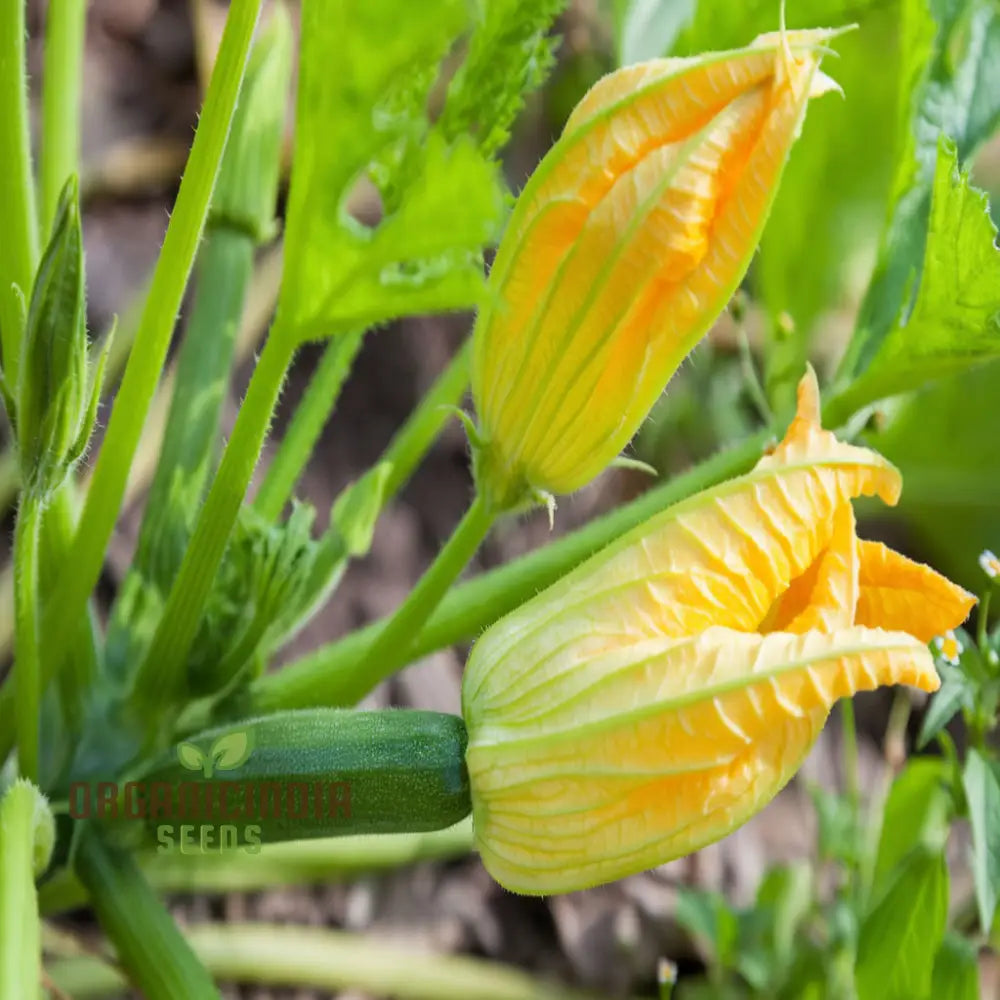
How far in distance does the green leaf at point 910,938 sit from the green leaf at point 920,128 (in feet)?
1.29

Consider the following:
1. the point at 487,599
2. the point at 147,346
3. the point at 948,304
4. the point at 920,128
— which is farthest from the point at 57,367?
the point at 920,128

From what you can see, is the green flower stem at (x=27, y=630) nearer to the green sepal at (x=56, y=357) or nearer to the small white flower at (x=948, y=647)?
the green sepal at (x=56, y=357)

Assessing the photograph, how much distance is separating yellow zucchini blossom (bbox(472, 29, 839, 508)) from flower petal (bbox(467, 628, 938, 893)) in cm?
17

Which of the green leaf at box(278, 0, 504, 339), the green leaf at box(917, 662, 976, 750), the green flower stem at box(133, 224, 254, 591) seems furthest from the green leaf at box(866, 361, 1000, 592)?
the green leaf at box(278, 0, 504, 339)

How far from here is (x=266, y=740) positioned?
0.98 m

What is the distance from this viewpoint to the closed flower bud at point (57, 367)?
76 centimetres

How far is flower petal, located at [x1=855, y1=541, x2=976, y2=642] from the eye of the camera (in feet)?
2.70

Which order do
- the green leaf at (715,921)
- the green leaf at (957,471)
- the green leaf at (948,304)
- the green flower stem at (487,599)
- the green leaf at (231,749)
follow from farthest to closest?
the green leaf at (957,471)
the green leaf at (715,921)
the green flower stem at (487,599)
the green leaf at (231,749)
the green leaf at (948,304)

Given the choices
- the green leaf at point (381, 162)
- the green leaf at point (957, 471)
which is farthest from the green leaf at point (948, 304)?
the green leaf at point (957, 471)

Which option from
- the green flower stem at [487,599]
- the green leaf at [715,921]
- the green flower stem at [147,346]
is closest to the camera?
the green flower stem at [147,346]

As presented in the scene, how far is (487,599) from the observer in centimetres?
113

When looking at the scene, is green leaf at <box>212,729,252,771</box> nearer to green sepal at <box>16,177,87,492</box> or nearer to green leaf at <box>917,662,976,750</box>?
green sepal at <box>16,177,87,492</box>

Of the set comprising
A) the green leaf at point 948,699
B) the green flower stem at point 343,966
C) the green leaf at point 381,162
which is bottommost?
the green flower stem at point 343,966

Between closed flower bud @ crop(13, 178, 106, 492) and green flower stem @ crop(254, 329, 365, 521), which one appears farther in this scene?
green flower stem @ crop(254, 329, 365, 521)
